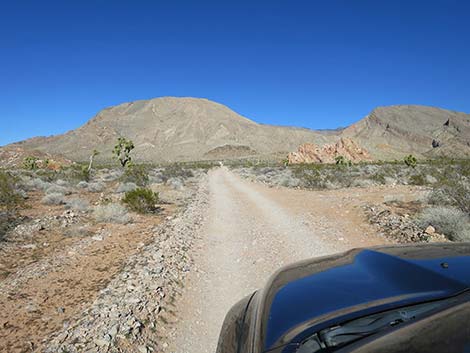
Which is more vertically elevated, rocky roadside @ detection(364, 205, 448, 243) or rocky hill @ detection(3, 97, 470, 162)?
rocky hill @ detection(3, 97, 470, 162)

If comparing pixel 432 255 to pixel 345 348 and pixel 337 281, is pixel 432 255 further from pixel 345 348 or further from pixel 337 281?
pixel 345 348

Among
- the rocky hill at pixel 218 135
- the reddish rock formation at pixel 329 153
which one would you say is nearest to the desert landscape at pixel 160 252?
the reddish rock formation at pixel 329 153

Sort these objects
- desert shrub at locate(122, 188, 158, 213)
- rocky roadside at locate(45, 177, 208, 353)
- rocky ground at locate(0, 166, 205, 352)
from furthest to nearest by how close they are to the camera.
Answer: desert shrub at locate(122, 188, 158, 213) → rocky ground at locate(0, 166, 205, 352) → rocky roadside at locate(45, 177, 208, 353)

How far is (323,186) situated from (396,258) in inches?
726

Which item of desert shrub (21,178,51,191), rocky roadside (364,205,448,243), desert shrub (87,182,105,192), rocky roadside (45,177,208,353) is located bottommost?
rocky roadside (45,177,208,353)

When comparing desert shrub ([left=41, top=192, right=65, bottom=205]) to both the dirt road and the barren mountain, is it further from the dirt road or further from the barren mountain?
the barren mountain

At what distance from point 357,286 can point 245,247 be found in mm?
5870

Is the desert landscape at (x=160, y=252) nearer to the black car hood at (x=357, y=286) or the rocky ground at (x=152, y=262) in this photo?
the rocky ground at (x=152, y=262)

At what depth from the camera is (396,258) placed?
2.54m

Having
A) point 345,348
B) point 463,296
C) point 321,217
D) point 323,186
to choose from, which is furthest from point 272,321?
point 323,186

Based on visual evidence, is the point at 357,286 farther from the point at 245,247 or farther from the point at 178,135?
the point at 178,135

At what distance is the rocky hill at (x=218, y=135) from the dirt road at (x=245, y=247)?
119197 mm

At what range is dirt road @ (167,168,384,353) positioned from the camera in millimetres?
4676

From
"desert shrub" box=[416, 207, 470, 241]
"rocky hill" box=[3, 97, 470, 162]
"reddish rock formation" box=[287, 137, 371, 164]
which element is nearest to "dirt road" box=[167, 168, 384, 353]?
"desert shrub" box=[416, 207, 470, 241]
